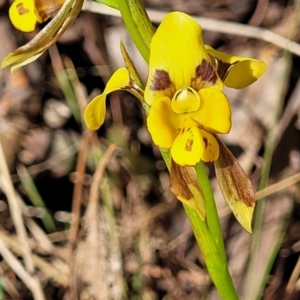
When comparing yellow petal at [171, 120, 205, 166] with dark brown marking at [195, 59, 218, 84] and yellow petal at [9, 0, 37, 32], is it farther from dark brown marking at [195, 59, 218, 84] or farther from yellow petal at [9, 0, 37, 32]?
yellow petal at [9, 0, 37, 32]

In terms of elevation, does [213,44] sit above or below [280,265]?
above

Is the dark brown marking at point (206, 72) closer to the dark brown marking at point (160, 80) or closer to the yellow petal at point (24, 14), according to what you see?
the dark brown marking at point (160, 80)

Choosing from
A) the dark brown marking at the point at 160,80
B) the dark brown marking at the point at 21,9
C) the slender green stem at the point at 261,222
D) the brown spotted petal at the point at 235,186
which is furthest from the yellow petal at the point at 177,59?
the slender green stem at the point at 261,222

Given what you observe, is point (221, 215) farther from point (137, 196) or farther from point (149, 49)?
point (149, 49)

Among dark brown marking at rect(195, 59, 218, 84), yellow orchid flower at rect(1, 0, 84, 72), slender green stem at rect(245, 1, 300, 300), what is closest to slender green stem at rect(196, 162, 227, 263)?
dark brown marking at rect(195, 59, 218, 84)

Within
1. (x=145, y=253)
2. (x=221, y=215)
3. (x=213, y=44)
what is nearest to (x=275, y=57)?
(x=213, y=44)

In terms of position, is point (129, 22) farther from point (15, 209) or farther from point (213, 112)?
point (15, 209)

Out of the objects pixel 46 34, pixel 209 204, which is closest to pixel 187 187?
pixel 209 204
